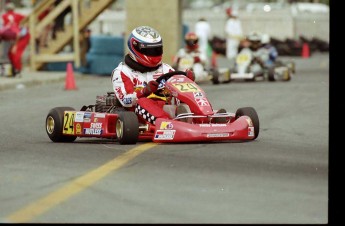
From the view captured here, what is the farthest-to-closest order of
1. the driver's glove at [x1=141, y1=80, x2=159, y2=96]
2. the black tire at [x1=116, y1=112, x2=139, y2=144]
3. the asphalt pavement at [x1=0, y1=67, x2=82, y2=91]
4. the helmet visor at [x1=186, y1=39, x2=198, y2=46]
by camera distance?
the helmet visor at [x1=186, y1=39, x2=198, y2=46]
the asphalt pavement at [x1=0, y1=67, x2=82, y2=91]
the driver's glove at [x1=141, y1=80, x2=159, y2=96]
the black tire at [x1=116, y1=112, x2=139, y2=144]

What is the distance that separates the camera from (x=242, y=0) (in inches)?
3250

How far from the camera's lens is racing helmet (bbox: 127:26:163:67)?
13.1 meters

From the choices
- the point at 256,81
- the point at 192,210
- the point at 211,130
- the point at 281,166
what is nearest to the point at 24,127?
the point at 211,130

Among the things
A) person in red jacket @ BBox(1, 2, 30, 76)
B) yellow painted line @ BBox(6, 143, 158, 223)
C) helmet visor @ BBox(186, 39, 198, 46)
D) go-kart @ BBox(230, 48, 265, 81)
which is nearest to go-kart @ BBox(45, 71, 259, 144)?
yellow painted line @ BBox(6, 143, 158, 223)

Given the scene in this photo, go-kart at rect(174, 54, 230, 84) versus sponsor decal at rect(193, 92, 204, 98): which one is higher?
sponsor decal at rect(193, 92, 204, 98)

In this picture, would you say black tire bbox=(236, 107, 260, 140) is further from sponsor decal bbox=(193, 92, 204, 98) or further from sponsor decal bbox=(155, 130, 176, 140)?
sponsor decal bbox=(155, 130, 176, 140)

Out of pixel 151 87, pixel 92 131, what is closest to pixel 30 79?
pixel 92 131

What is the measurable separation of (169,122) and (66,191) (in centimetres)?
363

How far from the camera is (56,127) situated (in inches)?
502

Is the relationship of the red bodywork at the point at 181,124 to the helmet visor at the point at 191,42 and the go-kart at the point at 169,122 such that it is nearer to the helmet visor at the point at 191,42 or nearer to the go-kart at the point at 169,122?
the go-kart at the point at 169,122

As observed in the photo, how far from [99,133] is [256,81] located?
15.6 metres

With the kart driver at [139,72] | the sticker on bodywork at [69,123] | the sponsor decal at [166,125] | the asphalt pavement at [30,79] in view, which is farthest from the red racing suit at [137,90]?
the asphalt pavement at [30,79]

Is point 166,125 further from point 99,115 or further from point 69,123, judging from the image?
point 69,123

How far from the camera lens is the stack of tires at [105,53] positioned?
103 ft
